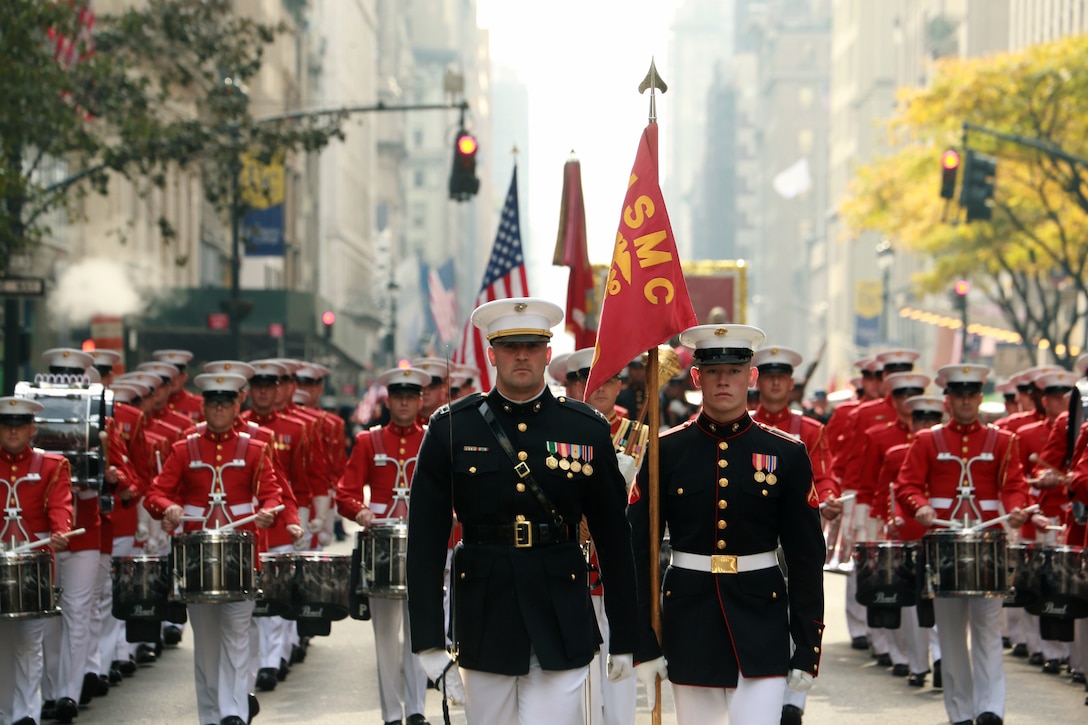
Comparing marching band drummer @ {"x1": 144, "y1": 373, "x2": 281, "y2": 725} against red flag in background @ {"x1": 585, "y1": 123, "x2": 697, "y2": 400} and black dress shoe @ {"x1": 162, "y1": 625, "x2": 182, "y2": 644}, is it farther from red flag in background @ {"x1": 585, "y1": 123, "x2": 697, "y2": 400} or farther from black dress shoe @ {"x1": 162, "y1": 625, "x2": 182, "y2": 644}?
black dress shoe @ {"x1": 162, "y1": 625, "x2": 182, "y2": 644}

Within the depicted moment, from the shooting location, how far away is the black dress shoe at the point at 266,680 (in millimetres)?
13664

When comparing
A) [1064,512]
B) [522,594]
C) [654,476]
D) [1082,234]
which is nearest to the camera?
[522,594]

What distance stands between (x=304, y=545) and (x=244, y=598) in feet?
13.6

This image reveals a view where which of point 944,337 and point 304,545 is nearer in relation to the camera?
point 304,545

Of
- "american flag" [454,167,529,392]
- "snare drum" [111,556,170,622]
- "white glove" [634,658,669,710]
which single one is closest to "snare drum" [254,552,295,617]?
"snare drum" [111,556,170,622]

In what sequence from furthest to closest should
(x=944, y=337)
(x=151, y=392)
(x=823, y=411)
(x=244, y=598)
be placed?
(x=944, y=337) → (x=823, y=411) → (x=151, y=392) → (x=244, y=598)

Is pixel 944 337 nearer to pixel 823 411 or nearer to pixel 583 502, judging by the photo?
pixel 823 411

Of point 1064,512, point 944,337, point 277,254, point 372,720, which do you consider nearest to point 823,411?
point 1064,512

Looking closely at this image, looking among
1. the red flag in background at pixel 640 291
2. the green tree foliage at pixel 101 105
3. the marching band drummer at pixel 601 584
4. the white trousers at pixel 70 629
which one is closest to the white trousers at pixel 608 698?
the marching band drummer at pixel 601 584

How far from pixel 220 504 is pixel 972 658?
4711 mm

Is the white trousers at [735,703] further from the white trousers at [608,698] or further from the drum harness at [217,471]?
the drum harness at [217,471]

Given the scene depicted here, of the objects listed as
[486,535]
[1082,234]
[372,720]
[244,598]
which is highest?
[1082,234]

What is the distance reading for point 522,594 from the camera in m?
6.45

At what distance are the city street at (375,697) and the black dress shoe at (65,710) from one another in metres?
0.11
